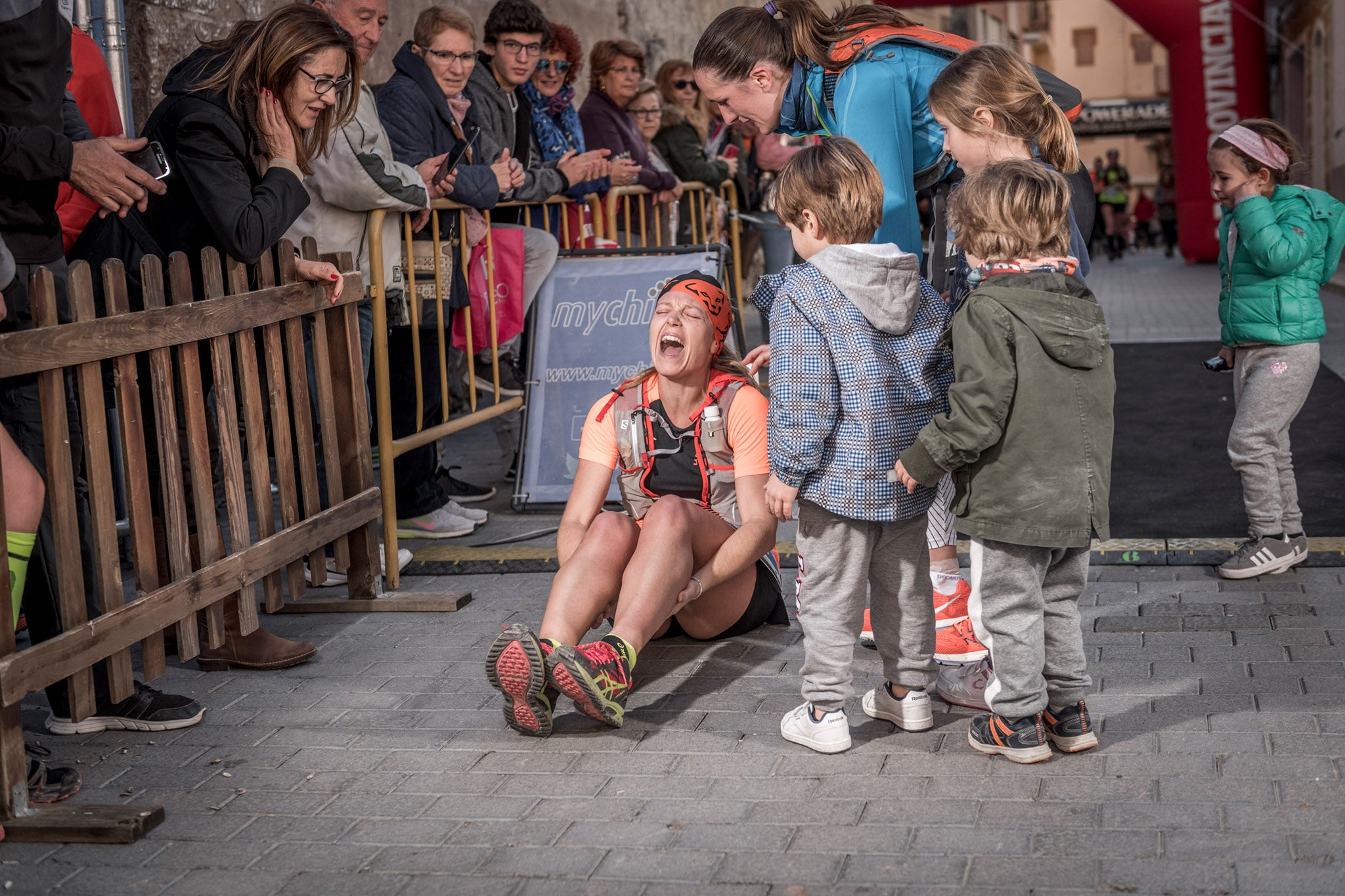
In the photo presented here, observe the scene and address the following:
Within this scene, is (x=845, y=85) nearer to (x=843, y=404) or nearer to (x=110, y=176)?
(x=843, y=404)

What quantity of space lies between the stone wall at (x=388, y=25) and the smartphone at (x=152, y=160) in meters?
2.77

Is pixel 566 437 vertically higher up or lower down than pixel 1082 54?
lower down

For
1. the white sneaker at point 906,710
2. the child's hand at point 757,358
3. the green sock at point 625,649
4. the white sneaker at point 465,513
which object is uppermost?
the child's hand at point 757,358

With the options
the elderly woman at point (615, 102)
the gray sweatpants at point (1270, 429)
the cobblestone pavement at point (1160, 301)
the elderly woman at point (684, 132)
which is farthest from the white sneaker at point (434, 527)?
the cobblestone pavement at point (1160, 301)

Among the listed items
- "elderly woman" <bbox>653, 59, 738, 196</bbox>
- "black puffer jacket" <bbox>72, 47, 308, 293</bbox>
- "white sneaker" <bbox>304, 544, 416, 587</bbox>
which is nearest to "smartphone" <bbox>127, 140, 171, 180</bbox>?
"black puffer jacket" <bbox>72, 47, 308, 293</bbox>

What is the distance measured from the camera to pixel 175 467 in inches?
158

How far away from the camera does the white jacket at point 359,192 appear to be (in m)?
5.35

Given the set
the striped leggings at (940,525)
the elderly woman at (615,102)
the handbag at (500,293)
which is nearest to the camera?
the striped leggings at (940,525)

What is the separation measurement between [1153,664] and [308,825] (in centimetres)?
236

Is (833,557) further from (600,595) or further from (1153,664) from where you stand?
(1153,664)

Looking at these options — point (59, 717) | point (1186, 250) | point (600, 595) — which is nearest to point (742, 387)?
point (600, 595)

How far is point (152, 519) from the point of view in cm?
404

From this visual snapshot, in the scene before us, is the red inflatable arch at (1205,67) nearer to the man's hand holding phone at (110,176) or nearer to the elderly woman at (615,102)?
the elderly woman at (615,102)

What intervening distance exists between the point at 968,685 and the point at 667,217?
523 cm
